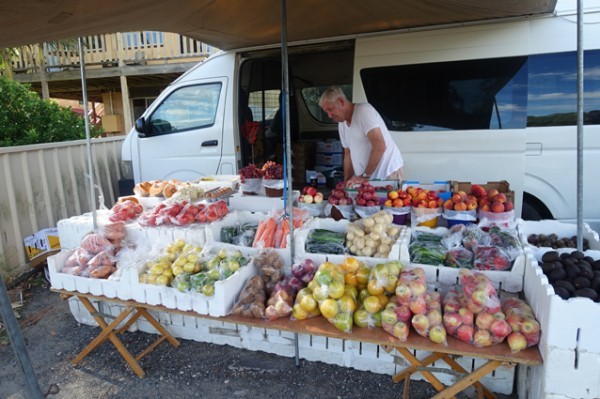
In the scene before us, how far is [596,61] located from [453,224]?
2.13m

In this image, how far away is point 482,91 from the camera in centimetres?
385

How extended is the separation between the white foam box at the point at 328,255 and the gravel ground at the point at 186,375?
32.4 inches

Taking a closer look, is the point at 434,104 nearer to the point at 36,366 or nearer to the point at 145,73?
the point at 36,366

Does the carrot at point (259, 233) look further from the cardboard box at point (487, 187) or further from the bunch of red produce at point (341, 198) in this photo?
the cardboard box at point (487, 187)

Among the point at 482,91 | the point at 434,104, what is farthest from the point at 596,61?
the point at 434,104

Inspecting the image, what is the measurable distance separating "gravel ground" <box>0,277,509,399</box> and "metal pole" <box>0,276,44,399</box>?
1.57 ft

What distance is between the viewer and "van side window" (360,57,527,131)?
3.74 metres

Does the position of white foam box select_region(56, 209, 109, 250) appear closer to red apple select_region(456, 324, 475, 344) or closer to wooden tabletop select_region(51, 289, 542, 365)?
wooden tabletop select_region(51, 289, 542, 365)

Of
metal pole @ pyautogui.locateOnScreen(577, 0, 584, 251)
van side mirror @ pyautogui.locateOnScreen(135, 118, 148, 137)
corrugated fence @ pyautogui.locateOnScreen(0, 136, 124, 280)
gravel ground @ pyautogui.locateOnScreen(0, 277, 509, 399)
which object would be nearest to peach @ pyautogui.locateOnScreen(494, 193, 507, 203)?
metal pole @ pyautogui.locateOnScreen(577, 0, 584, 251)

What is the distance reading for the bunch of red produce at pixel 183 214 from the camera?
303 cm

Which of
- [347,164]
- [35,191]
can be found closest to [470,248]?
[347,164]

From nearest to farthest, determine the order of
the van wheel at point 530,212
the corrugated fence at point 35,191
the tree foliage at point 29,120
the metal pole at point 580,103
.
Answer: the metal pole at point 580,103
the van wheel at point 530,212
the corrugated fence at point 35,191
the tree foliage at point 29,120

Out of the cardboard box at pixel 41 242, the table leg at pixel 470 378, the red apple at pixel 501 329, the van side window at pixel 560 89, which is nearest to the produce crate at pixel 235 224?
the table leg at pixel 470 378

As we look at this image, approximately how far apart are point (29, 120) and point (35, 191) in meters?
2.13
